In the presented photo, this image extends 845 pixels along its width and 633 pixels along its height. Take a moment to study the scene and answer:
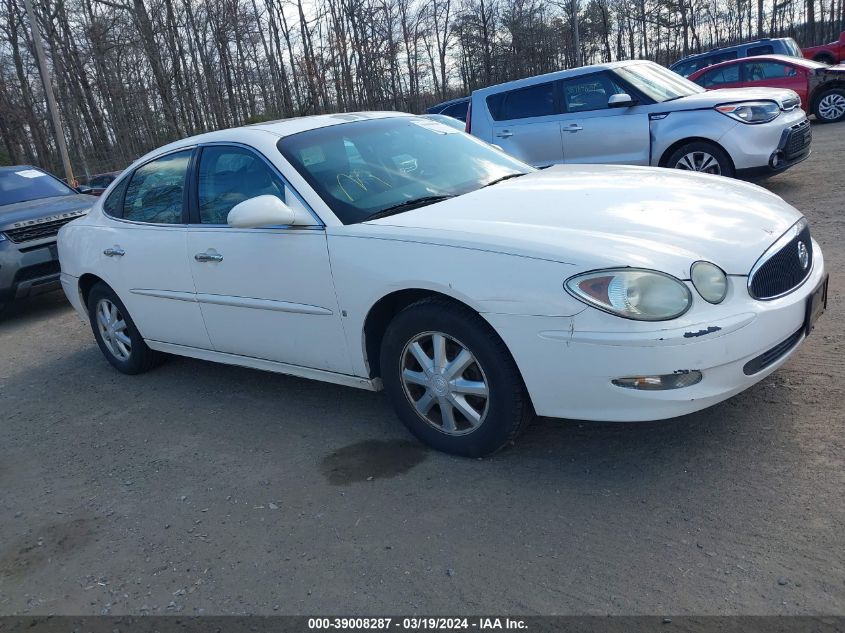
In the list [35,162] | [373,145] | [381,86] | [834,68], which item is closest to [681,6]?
[381,86]

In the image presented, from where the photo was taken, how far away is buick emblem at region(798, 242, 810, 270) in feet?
10.9

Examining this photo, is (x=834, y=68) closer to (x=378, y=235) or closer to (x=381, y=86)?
(x=378, y=235)

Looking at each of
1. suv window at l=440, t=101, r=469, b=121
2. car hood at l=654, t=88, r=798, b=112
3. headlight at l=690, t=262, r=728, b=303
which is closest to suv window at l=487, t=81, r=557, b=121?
car hood at l=654, t=88, r=798, b=112

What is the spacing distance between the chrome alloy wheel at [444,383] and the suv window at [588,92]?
6370 millimetres

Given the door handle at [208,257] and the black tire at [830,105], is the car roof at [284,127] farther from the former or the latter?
the black tire at [830,105]

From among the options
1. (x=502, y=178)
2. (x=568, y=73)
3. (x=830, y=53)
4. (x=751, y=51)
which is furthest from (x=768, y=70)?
(x=502, y=178)

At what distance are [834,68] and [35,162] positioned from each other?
34.7 metres

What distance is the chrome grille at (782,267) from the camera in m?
2.99

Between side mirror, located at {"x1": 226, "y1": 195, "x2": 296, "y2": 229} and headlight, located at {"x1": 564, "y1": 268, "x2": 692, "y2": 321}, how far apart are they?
1.54 metres

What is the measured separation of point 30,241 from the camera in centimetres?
785

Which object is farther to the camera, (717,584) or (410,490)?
(410,490)

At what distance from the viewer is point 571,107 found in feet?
29.7

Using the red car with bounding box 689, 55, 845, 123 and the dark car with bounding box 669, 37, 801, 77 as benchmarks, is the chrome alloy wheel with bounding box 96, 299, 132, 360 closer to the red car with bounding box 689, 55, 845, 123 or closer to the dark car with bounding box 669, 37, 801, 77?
the red car with bounding box 689, 55, 845, 123

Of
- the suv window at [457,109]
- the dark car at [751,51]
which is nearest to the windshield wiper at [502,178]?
the suv window at [457,109]
